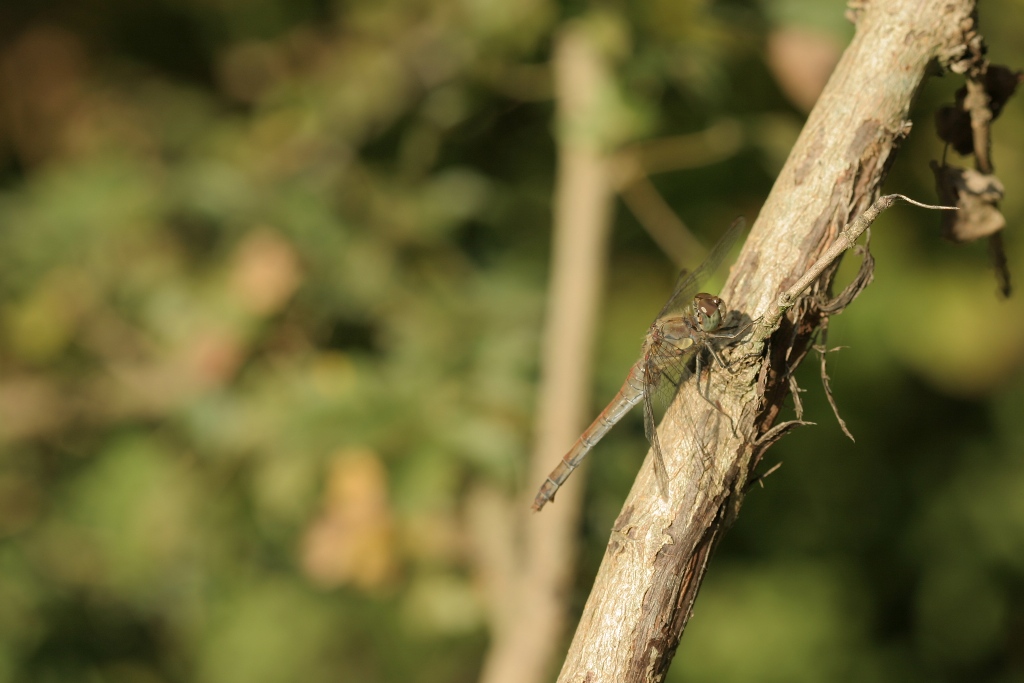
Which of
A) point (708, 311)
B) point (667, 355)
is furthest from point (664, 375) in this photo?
point (708, 311)

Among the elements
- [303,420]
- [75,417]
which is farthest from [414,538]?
[75,417]

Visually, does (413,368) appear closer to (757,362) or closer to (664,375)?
(664,375)

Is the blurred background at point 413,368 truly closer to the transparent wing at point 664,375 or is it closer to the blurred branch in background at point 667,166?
the blurred branch in background at point 667,166

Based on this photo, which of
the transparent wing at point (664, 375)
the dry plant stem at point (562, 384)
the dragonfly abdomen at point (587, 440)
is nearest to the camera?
the transparent wing at point (664, 375)

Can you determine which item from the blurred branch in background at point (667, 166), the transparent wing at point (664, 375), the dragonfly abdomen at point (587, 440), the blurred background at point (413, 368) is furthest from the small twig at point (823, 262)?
the blurred branch in background at point (667, 166)

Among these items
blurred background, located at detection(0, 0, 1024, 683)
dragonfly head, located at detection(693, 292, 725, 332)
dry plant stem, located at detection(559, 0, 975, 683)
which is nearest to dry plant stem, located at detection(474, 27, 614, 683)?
blurred background, located at detection(0, 0, 1024, 683)

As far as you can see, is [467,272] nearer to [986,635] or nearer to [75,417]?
[75,417]

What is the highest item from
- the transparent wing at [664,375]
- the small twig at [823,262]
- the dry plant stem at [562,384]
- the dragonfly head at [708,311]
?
the small twig at [823,262]
